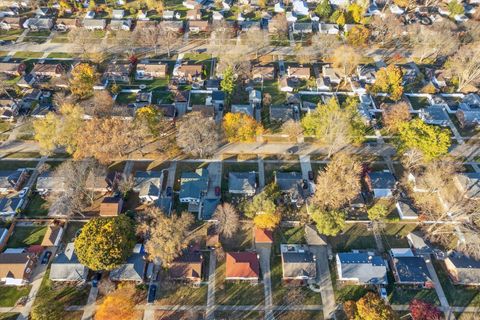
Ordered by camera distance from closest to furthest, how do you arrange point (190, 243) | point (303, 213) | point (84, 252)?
point (84, 252)
point (190, 243)
point (303, 213)

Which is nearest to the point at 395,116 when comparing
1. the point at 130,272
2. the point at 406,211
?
the point at 406,211

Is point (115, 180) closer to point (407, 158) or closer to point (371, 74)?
point (407, 158)

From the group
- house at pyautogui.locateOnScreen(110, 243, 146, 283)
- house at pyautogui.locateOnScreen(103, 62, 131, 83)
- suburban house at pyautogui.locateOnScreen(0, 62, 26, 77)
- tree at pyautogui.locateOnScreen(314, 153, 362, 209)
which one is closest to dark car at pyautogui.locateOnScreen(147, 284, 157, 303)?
house at pyautogui.locateOnScreen(110, 243, 146, 283)

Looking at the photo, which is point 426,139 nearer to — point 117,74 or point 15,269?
point 117,74

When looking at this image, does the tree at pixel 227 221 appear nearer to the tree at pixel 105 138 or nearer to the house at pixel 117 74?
the tree at pixel 105 138

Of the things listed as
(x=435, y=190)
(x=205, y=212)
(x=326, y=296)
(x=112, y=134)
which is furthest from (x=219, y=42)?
(x=326, y=296)

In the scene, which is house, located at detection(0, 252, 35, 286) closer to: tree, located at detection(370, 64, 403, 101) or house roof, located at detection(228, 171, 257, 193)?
house roof, located at detection(228, 171, 257, 193)
